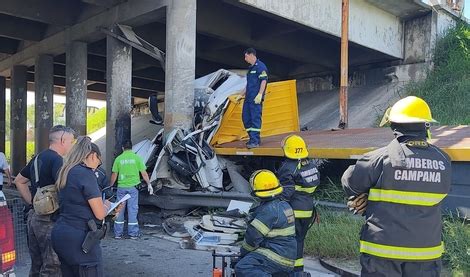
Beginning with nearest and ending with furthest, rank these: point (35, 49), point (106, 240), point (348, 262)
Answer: point (348, 262) → point (106, 240) → point (35, 49)

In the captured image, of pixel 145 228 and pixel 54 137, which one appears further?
pixel 145 228

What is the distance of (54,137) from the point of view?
402 centimetres

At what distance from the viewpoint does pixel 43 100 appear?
15617 mm

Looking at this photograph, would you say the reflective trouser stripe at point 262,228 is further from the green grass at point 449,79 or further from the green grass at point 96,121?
the green grass at point 96,121

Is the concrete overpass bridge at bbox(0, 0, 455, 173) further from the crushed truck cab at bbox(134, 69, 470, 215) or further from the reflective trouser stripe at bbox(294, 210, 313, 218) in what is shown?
the reflective trouser stripe at bbox(294, 210, 313, 218)

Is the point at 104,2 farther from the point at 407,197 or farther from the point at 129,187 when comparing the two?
the point at 407,197

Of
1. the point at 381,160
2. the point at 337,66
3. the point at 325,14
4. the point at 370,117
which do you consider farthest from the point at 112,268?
the point at 337,66

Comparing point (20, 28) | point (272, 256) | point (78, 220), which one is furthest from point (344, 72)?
point (20, 28)

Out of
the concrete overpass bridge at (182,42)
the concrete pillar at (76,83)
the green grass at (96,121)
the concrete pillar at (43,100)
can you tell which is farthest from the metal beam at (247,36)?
the green grass at (96,121)

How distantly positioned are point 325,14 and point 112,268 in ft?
31.5

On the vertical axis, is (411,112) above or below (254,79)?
below

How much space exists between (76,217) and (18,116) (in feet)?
55.3

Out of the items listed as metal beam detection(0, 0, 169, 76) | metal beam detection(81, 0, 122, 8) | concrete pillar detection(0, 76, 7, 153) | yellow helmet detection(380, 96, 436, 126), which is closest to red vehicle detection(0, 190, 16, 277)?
yellow helmet detection(380, 96, 436, 126)

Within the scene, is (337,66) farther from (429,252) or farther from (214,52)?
(429,252)
